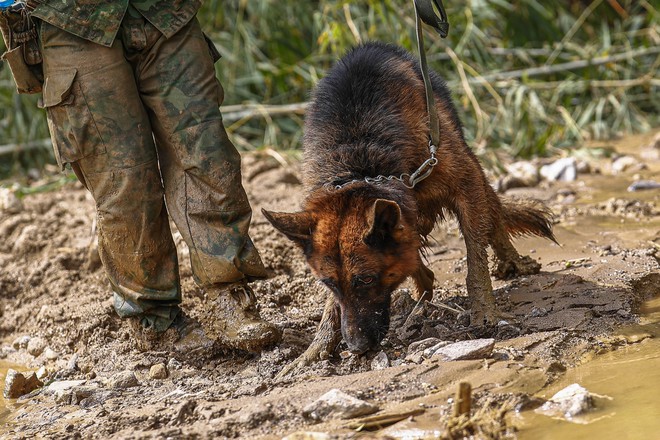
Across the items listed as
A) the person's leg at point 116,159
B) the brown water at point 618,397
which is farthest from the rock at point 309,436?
the person's leg at point 116,159

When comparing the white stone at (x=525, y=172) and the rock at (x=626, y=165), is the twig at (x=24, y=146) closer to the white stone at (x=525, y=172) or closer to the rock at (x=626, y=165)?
the white stone at (x=525, y=172)

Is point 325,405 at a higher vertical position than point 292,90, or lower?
lower

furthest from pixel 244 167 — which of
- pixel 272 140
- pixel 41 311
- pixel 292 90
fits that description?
pixel 41 311

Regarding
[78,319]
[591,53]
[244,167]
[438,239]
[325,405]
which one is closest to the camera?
[325,405]

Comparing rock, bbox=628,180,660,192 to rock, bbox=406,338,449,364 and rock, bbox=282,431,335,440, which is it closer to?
rock, bbox=406,338,449,364

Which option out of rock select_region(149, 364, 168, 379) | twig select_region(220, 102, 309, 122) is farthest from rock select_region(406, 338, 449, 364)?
twig select_region(220, 102, 309, 122)

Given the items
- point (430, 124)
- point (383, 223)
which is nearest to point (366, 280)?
point (383, 223)

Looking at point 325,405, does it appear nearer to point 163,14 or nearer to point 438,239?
point 163,14

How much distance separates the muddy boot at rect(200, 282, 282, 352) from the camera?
451 centimetres

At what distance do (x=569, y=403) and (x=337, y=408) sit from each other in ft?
2.98

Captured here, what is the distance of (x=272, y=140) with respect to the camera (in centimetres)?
898

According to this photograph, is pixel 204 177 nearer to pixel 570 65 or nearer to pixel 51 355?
pixel 51 355

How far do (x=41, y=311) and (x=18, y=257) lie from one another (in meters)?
1.24

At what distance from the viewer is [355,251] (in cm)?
400
